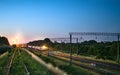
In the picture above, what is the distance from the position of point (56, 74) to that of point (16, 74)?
4.63 metres

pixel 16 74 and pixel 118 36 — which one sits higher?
pixel 118 36

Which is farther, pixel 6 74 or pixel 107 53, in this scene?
pixel 107 53

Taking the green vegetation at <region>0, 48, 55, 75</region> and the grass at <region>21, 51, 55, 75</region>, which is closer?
the grass at <region>21, 51, 55, 75</region>

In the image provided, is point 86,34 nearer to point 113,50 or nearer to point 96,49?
point 113,50

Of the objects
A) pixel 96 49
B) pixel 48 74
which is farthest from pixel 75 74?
pixel 96 49

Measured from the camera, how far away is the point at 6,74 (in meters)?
26.5

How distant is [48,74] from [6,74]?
472 cm

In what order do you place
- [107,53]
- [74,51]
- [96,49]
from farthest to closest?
[74,51]
[96,49]
[107,53]

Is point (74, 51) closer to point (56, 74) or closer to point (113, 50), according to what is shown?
point (113, 50)

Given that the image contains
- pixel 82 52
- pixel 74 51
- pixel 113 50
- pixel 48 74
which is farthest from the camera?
pixel 74 51

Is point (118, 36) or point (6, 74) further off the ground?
point (118, 36)

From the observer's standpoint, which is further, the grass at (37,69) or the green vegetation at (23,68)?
the green vegetation at (23,68)

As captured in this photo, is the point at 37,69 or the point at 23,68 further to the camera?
the point at 23,68

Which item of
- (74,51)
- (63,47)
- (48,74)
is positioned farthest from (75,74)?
(63,47)
